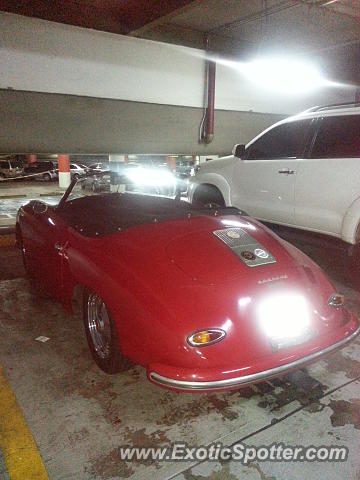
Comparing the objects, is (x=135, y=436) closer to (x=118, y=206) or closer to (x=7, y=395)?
(x=7, y=395)

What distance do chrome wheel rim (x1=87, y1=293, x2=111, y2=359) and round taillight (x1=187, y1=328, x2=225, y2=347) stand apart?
0.88m

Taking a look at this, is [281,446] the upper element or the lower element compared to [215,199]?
lower

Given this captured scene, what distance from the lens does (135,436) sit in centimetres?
251

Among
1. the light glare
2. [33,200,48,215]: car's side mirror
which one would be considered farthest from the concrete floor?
[33,200,48,215]: car's side mirror

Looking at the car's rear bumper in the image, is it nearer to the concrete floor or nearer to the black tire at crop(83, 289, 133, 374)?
the concrete floor

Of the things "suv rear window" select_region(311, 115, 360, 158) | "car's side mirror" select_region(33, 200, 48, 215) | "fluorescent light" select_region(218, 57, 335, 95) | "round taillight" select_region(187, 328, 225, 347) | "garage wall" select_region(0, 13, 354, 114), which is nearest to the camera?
"round taillight" select_region(187, 328, 225, 347)

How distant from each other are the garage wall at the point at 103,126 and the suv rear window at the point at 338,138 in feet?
14.5

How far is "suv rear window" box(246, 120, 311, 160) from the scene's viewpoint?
5469mm

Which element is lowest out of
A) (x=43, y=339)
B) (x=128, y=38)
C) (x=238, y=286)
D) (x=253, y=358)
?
(x=43, y=339)

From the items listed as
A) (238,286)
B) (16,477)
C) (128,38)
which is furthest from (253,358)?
(128,38)

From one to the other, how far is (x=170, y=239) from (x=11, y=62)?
573cm

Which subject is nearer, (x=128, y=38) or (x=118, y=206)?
(x=118, y=206)

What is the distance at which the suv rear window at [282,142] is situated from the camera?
5.47 m

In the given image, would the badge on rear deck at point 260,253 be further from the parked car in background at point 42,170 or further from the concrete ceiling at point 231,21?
the parked car in background at point 42,170
